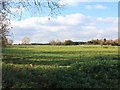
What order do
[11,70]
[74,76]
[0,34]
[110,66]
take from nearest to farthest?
[11,70] → [74,76] → [0,34] → [110,66]

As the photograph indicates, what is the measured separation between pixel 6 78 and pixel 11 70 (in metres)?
0.84

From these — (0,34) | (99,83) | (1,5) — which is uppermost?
(1,5)

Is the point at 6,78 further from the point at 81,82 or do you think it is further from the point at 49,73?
the point at 81,82

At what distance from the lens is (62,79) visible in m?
12.7

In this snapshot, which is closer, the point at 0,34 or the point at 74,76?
the point at 74,76

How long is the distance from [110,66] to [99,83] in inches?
112

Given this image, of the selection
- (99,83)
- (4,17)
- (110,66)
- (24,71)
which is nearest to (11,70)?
(24,71)

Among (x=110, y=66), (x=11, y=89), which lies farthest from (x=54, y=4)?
(x=110, y=66)

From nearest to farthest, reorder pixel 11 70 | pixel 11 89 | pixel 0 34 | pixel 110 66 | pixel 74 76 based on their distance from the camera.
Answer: pixel 11 89 → pixel 11 70 → pixel 74 76 → pixel 0 34 → pixel 110 66

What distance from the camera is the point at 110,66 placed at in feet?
52.4

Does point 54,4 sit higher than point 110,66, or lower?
higher

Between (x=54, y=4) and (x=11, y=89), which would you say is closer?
(x=11, y=89)

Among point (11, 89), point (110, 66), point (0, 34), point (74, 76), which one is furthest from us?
point (110, 66)

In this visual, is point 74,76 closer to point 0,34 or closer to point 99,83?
point 99,83
